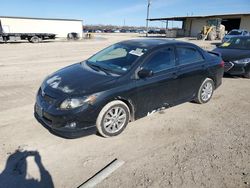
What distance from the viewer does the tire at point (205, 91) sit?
5.32m

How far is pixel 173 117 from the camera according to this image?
4750 millimetres

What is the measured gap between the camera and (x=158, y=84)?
4234 mm

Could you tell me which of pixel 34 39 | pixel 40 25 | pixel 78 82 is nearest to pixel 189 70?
pixel 78 82

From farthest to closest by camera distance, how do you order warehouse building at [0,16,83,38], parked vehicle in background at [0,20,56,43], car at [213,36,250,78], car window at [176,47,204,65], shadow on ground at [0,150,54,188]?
warehouse building at [0,16,83,38] → parked vehicle in background at [0,20,56,43] → car at [213,36,250,78] → car window at [176,47,204,65] → shadow on ground at [0,150,54,188]

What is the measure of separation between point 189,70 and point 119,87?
1.90 meters

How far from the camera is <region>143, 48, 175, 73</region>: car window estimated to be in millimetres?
4199

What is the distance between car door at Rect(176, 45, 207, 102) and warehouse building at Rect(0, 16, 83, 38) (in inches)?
1271

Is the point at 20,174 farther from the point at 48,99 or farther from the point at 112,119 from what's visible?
the point at 112,119

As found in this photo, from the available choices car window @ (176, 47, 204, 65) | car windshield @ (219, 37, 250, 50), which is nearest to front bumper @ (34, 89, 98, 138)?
car window @ (176, 47, 204, 65)

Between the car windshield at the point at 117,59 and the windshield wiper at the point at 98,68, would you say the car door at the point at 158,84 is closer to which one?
the car windshield at the point at 117,59

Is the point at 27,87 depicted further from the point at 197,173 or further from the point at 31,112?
the point at 197,173

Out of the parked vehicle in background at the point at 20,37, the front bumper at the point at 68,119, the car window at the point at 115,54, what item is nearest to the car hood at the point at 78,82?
the front bumper at the point at 68,119

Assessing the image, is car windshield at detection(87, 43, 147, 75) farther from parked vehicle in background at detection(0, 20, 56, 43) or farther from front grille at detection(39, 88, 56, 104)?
parked vehicle in background at detection(0, 20, 56, 43)

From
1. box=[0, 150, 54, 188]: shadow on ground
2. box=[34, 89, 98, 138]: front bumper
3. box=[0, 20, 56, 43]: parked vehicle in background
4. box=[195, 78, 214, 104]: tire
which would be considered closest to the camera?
box=[0, 150, 54, 188]: shadow on ground
